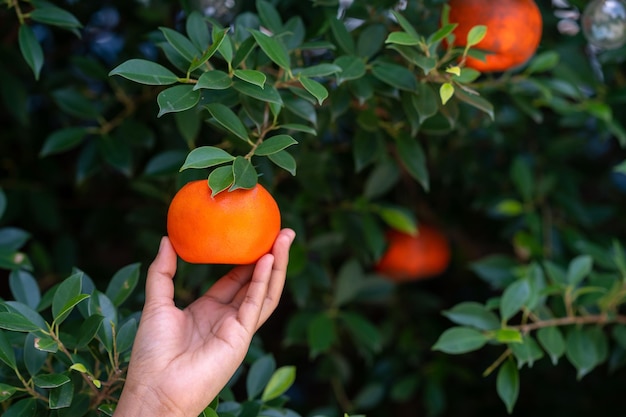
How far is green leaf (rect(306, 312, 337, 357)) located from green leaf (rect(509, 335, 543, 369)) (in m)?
0.40

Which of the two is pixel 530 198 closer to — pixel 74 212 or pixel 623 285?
pixel 623 285

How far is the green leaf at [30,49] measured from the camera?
40.5 inches

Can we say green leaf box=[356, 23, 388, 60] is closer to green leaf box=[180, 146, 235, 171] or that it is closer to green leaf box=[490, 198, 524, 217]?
green leaf box=[180, 146, 235, 171]

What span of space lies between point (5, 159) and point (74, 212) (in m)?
0.24

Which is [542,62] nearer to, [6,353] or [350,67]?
[350,67]

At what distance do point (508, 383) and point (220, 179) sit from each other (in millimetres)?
553

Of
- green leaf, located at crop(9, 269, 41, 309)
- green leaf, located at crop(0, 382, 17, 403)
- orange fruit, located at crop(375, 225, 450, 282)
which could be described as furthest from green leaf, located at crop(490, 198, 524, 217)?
green leaf, located at crop(0, 382, 17, 403)

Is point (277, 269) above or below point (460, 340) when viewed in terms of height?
above

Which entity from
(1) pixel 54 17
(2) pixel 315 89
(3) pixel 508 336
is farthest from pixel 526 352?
(1) pixel 54 17

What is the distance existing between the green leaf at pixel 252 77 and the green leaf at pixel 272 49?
0.06 metres

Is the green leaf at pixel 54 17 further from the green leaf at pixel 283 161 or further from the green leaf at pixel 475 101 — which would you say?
the green leaf at pixel 475 101

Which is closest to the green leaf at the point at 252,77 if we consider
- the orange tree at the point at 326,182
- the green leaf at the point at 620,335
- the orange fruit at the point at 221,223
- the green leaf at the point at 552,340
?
the orange tree at the point at 326,182

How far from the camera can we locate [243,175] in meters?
0.78

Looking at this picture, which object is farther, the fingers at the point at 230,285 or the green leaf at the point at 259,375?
the green leaf at the point at 259,375
